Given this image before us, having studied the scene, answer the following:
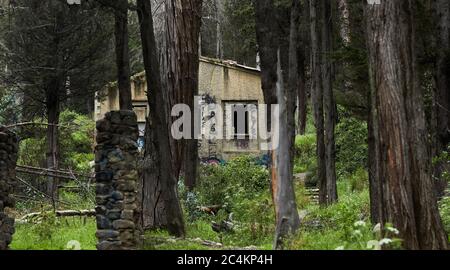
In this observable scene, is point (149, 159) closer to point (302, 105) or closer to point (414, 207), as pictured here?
point (414, 207)

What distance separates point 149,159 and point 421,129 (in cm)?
696

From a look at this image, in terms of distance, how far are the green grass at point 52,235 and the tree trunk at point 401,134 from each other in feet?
19.0

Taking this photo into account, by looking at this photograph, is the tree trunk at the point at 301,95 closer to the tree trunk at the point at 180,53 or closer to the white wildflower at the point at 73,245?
the tree trunk at the point at 180,53

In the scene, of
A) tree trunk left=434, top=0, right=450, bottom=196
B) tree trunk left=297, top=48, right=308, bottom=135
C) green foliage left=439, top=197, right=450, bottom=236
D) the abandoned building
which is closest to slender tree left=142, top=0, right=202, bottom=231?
tree trunk left=434, top=0, right=450, bottom=196

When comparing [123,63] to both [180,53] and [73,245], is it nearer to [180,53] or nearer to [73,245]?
[180,53]

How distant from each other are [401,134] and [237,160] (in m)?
19.0

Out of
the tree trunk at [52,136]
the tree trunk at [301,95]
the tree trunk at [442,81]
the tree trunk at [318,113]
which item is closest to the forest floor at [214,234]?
the tree trunk at [318,113]

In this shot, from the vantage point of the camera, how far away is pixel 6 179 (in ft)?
41.9

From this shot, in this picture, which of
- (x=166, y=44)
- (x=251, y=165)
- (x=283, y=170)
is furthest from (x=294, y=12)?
(x=251, y=165)

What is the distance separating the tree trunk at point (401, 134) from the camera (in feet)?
31.3

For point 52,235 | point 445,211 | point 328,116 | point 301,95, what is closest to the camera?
point 445,211

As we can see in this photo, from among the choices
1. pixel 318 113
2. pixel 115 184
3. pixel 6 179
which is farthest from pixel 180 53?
pixel 6 179

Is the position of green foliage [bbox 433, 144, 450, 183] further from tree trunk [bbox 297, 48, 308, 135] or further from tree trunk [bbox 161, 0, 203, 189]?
tree trunk [bbox 297, 48, 308, 135]

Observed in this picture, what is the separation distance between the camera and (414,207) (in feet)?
31.5
